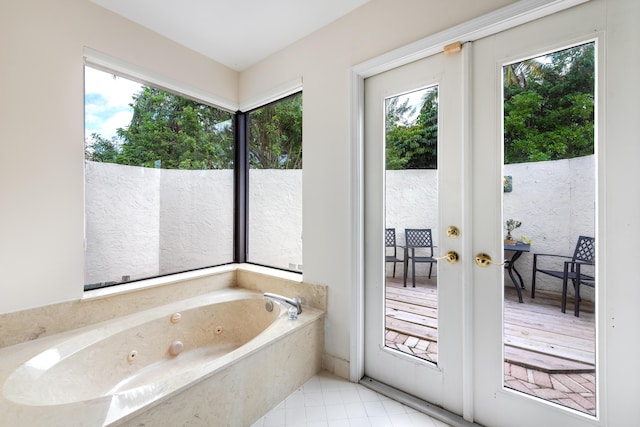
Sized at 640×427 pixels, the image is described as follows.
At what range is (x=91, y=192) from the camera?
5.72 ft

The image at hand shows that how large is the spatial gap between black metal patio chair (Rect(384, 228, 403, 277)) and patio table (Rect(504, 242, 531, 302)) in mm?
575

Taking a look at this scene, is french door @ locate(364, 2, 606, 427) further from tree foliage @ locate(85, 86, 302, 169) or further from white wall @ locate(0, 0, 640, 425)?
tree foliage @ locate(85, 86, 302, 169)

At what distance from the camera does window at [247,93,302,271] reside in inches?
87.0

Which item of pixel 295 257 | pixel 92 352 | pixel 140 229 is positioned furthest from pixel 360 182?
pixel 92 352

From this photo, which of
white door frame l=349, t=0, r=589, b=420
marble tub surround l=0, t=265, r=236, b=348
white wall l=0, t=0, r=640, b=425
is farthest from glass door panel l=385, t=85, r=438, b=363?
marble tub surround l=0, t=265, r=236, b=348

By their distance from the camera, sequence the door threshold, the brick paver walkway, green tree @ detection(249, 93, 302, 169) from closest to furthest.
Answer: the brick paver walkway → the door threshold → green tree @ detection(249, 93, 302, 169)

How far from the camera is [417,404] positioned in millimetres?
1505

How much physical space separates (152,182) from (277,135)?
3.55 feet

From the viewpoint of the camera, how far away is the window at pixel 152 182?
5.81 ft

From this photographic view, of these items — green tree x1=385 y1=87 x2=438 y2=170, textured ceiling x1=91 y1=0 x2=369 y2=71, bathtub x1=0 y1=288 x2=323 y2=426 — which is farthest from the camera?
textured ceiling x1=91 y1=0 x2=369 y2=71

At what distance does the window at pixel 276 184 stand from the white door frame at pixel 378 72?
23.2 inches

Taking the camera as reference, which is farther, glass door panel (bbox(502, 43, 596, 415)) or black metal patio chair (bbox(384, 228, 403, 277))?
black metal patio chair (bbox(384, 228, 403, 277))

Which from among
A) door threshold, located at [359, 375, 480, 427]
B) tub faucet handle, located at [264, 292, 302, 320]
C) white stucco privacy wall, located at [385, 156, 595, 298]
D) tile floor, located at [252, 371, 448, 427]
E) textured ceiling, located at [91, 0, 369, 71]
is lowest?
tile floor, located at [252, 371, 448, 427]

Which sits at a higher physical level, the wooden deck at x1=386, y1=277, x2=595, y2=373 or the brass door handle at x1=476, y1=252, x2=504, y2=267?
the brass door handle at x1=476, y1=252, x2=504, y2=267
